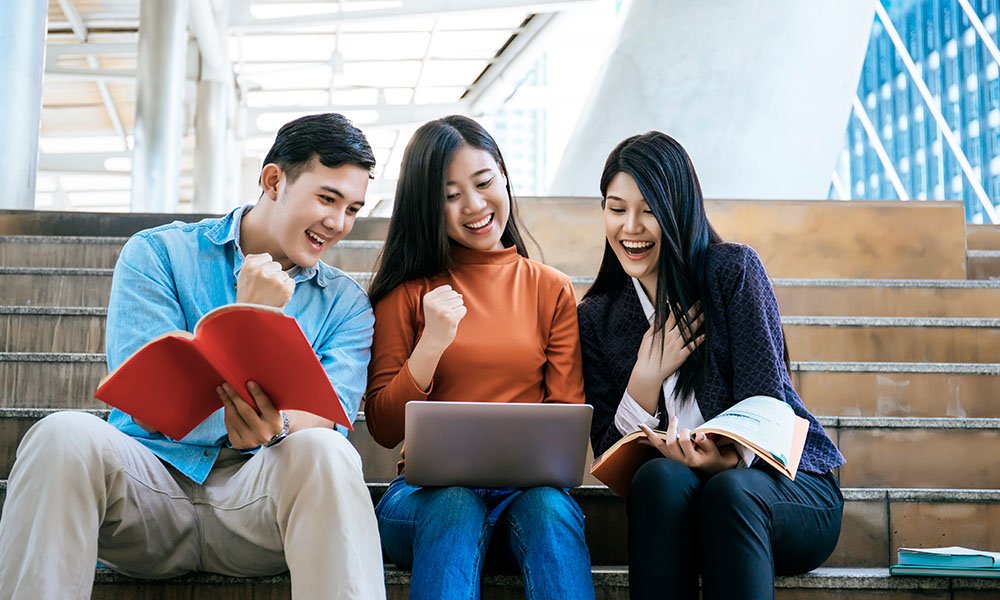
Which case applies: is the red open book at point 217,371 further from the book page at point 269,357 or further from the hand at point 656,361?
the hand at point 656,361

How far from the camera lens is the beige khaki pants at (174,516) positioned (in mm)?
1458

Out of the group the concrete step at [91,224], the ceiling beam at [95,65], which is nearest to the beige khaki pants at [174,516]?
the concrete step at [91,224]

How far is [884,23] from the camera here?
1117cm

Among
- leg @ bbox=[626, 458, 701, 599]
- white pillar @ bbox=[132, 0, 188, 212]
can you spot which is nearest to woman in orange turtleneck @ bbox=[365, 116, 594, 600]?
leg @ bbox=[626, 458, 701, 599]

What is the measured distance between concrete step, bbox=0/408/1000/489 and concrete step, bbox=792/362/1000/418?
26 centimetres

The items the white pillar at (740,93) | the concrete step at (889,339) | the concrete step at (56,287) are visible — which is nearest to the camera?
the concrete step at (889,339)

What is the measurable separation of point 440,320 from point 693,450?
55 centimetres

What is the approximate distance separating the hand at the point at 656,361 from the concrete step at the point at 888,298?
1.33 meters

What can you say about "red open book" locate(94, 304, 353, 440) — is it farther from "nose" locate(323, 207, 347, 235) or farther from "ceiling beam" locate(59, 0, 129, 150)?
"ceiling beam" locate(59, 0, 129, 150)

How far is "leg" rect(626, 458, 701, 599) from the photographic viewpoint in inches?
65.7

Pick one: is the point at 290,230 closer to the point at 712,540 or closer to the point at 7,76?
the point at 712,540

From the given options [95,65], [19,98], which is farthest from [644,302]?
[95,65]

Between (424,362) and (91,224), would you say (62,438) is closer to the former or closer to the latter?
(424,362)

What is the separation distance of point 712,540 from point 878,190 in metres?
12.3
